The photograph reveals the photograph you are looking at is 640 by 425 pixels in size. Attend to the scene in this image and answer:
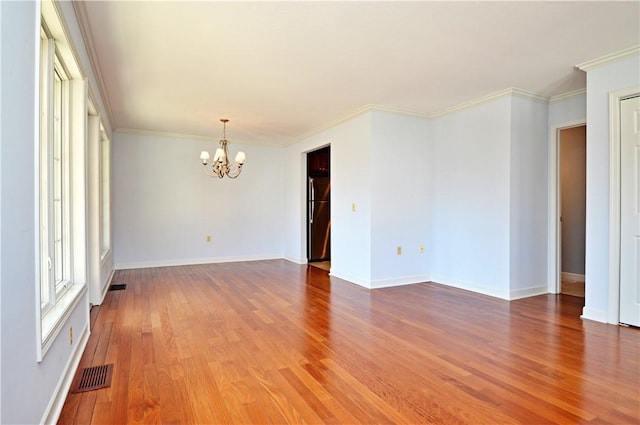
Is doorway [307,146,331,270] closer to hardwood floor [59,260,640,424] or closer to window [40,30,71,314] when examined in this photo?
hardwood floor [59,260,640,424]

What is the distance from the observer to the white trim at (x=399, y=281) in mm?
4812

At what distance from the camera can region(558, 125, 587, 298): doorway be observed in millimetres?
5332

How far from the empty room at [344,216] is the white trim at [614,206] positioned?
0.02m

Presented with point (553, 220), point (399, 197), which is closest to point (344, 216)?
point (399, 197)

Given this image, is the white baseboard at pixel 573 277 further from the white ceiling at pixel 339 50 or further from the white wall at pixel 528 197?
the white ceiling at pixel 339 50

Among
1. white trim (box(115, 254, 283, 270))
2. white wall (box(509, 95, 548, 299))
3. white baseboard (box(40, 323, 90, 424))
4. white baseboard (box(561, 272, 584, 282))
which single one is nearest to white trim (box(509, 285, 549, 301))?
white wall (box(509, 95, 548, 299))

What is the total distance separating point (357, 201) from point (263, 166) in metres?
2.94

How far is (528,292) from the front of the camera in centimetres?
435

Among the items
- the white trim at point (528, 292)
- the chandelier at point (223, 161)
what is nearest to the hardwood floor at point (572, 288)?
the white trim at point (528, 292)

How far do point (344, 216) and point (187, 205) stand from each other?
122 inches

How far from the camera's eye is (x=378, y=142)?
4.82 metres

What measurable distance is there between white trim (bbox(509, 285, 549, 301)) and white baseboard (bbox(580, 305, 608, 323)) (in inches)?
30.2

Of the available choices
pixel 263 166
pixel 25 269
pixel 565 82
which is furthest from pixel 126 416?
pixel 263 166

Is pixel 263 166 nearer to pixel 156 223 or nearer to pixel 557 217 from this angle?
pixel 156 223
